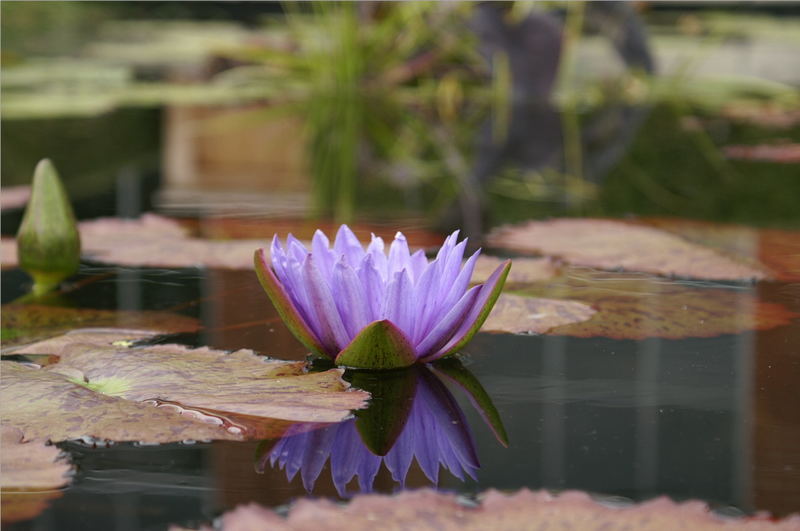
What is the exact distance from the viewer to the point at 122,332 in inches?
48.0

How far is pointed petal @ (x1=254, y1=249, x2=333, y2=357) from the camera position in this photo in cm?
102

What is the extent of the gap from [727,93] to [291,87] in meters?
1.89

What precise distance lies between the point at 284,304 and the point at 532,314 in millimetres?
342

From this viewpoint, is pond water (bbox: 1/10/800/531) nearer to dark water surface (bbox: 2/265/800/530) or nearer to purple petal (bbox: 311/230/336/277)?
dark water surface (bbox: 2/265/800/530)

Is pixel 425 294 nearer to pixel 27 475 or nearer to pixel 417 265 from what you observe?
pixel 417 265

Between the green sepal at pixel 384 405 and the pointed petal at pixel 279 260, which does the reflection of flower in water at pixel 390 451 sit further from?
the pointed petal at pixel 279 260

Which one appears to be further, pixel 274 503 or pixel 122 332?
pixel 122 332

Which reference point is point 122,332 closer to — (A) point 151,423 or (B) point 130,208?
(A) point 151,423

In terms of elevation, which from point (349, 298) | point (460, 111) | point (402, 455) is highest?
point (460, 111)

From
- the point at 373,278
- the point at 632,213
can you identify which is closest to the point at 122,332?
the point at 373,278

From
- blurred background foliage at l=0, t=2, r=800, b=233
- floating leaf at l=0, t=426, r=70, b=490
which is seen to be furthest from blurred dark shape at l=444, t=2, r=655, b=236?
floating leaf at l=0, t=426, r=70, b=490

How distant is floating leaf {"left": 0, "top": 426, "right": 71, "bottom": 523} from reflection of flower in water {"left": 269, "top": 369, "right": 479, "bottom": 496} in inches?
6.2

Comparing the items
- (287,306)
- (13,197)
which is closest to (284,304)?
(287,306)

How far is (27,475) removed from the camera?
2.58ft
